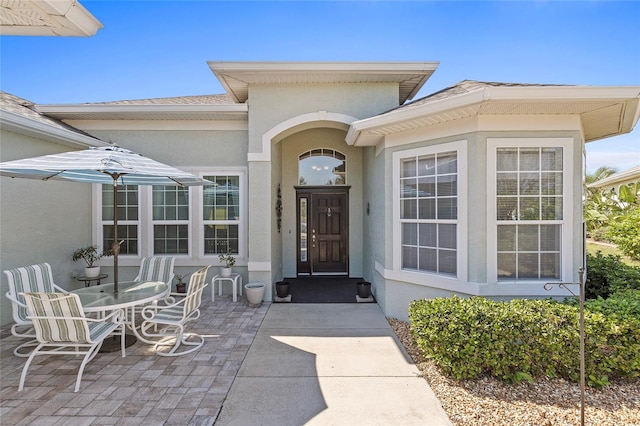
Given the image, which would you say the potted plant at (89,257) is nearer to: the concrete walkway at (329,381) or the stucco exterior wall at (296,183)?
the concrete walkway at (329,381)

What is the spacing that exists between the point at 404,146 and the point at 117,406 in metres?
5.45

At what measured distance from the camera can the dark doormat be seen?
22.6 ft

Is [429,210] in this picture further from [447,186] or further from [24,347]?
[24,347]

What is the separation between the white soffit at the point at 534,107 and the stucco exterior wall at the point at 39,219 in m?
6.55

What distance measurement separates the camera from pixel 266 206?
6.81 meters

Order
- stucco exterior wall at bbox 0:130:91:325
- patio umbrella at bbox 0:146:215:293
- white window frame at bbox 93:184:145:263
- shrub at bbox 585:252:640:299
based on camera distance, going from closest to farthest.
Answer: patio umbrella at bbox 0:146:215:293 → shrub at bbox 585:252:640:299 → stucco exterior wall at bbox 0:130:91:325 → white window frame at bbox 93:184:145:263

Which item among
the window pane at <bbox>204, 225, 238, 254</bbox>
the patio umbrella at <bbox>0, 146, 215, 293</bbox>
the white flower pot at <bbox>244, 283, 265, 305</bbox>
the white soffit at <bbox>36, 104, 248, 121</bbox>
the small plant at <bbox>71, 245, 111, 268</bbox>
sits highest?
the white soffit at <bbox>36, 104, 248, 121</bbox>

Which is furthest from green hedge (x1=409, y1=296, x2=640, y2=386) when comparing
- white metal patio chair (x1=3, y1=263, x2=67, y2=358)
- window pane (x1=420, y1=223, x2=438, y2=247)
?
white metal patio chair (x1=3, y1=263, x2=67, y2=358)

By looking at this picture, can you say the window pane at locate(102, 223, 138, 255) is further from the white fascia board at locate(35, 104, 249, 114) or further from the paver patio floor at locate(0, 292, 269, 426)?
the paver patio floor at locate(0, 292, 269, 426)

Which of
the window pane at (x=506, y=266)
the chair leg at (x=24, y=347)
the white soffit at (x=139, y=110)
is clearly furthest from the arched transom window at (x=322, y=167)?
the chair leg at (x=24, y=347)

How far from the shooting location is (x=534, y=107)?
4.34m

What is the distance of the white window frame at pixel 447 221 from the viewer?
479 centimetres

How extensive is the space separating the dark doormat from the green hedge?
3.36 m

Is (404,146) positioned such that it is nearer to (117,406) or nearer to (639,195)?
(117,406)
